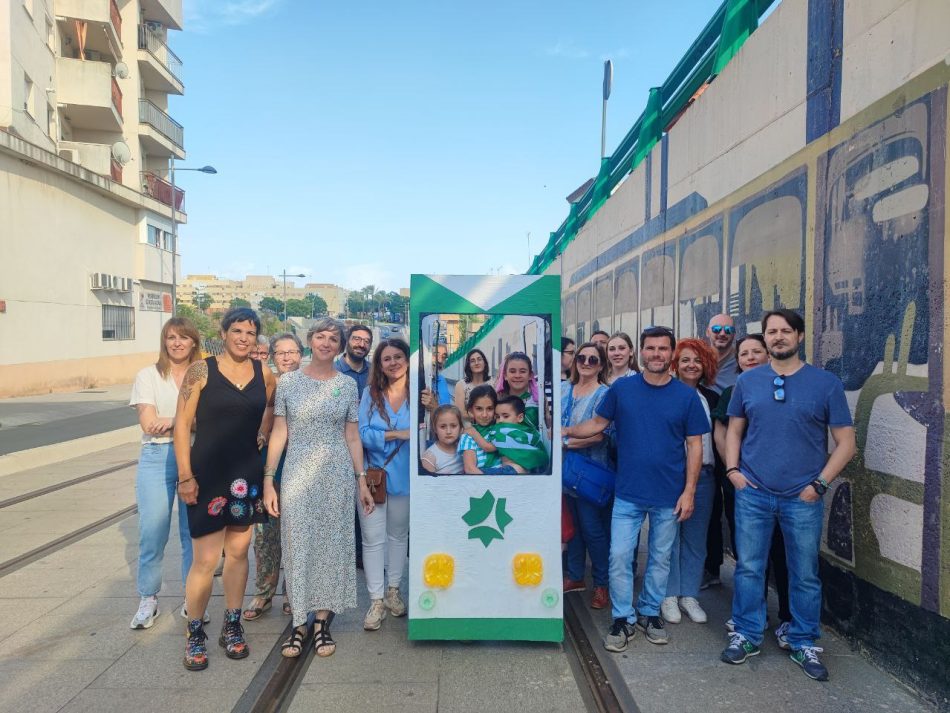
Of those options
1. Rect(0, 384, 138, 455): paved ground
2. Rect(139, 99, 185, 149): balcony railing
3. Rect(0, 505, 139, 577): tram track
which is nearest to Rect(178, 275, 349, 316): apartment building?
Rect(139, 99, 185, 149): balcony railing

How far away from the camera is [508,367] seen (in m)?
4.47

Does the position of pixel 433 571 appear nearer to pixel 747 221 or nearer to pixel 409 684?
pixel 409 684

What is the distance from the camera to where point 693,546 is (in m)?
4.22

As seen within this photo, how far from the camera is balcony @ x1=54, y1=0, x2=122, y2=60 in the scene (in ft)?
72.1

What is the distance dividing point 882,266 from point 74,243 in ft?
76.1

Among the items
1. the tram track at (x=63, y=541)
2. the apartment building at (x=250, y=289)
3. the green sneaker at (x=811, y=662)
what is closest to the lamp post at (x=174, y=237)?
the tram track at (x=63, y=541)

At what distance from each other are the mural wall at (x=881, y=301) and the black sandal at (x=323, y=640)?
2.88m

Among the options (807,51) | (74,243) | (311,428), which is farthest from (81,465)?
(74,243)

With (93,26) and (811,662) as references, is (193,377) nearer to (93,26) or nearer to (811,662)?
(811,662)

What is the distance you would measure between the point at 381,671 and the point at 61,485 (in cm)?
654

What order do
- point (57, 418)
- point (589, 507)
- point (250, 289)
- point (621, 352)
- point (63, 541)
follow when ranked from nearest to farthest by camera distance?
point (589, 507) → point (621, 352) → point (63, 541) → point (57, 418) → point (250, 289)

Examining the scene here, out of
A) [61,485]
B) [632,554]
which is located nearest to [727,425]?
[632,554]

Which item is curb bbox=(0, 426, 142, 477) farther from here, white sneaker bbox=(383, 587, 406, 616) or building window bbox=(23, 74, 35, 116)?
building window bbox=(23, 74, 35, 116)

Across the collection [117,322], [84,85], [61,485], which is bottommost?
[61,485]
